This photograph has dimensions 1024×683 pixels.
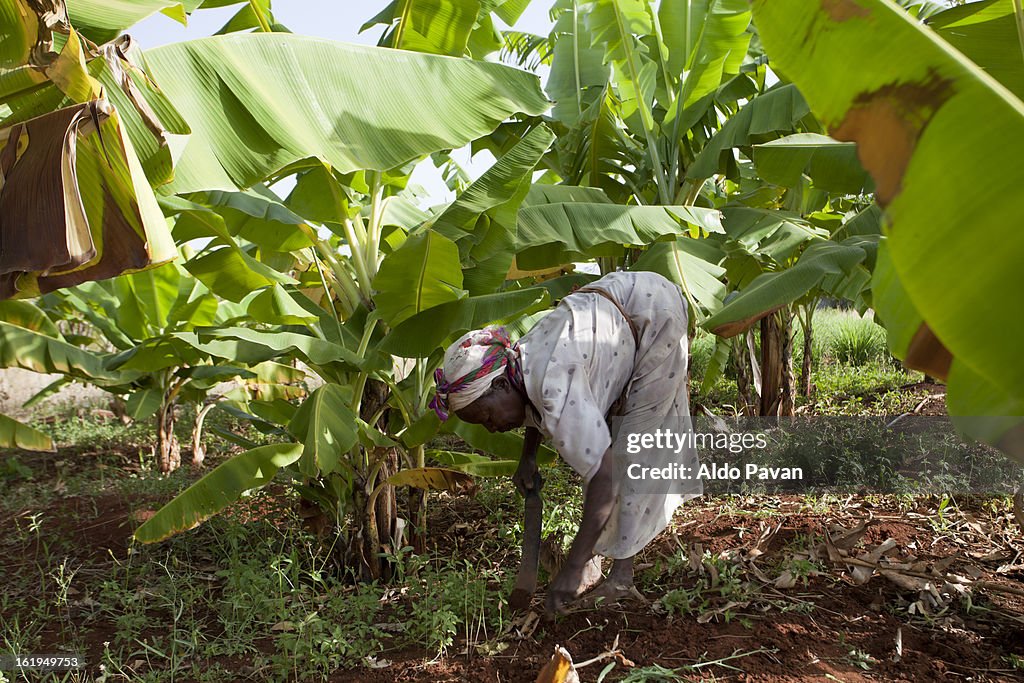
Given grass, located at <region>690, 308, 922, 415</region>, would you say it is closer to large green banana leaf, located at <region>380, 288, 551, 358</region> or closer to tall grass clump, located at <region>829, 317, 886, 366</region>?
tall grass clump, located at <region>829, 317, 886, 366</region>

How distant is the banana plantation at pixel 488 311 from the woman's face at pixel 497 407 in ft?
0.16

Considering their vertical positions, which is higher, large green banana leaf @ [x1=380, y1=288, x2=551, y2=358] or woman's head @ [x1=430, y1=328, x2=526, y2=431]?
large green banana leaf @ [x1=380, y1=288, x2=551, y2=358]

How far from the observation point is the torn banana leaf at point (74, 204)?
221cm

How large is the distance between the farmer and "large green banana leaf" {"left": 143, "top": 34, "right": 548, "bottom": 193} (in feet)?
2.69

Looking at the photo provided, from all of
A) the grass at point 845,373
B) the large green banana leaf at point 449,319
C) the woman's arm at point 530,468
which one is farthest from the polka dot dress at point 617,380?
the grass at point 845,373

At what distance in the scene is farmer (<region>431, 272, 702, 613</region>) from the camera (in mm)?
2826

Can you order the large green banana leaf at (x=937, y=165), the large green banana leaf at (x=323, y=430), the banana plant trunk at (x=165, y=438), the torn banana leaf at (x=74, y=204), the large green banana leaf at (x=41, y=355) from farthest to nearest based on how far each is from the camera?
the banana plant trunk at (x=165, y=438) < the large green banana leaf at (x=41, y=355) < the large green banana leaf at (x=323, y=430) < the torn banana leaf at (x=74, y=204) < the large green banana leaf at (x=937, y=165)

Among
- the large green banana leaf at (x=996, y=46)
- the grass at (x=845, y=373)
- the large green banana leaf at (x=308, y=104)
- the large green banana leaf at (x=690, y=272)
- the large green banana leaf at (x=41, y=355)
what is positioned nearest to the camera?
the large green banana leaf at (x=996, y=46)

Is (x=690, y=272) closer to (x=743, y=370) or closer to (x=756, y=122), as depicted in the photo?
(x=756, y=122)

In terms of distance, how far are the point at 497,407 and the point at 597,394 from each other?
1.39 feet

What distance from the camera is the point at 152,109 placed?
2539 millimetres

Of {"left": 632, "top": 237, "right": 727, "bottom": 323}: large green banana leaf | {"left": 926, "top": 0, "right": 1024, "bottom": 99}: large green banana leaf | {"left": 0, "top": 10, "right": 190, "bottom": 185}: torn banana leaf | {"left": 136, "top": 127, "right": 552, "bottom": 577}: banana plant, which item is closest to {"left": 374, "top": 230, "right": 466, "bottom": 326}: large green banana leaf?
{"left": 136, "top": 127, "right": 552, "bottom": 577}: banana plant

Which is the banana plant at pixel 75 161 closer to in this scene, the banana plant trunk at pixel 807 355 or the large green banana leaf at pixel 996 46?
the large green banana leaf at pixel 996 46

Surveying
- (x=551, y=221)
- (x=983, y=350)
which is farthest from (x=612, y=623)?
(x=983, y=350)
